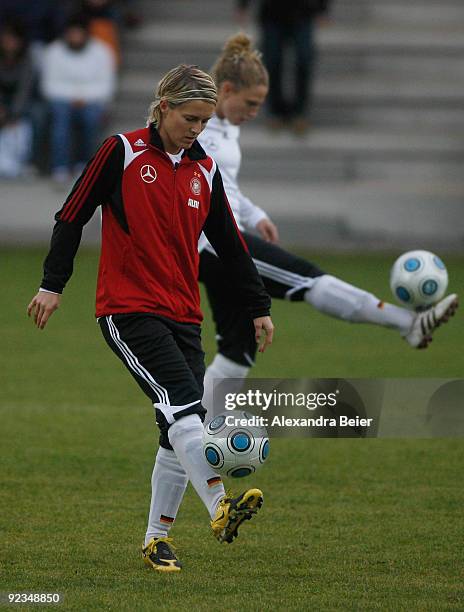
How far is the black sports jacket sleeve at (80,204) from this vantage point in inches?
196

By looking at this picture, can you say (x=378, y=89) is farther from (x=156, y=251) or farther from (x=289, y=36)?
(x=156, y=251)

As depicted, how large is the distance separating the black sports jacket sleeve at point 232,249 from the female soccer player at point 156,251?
113mm

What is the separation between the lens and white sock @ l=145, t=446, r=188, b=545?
5152 mm

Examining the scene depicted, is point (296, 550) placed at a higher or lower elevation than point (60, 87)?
higher

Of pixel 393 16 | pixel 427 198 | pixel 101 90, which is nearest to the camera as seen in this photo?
pixel 427 198

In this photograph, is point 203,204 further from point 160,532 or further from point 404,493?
point 404,493

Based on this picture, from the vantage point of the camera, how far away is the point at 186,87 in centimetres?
495

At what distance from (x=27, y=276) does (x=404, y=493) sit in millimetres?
8207

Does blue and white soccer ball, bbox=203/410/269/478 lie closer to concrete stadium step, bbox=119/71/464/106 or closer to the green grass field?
the green grass field

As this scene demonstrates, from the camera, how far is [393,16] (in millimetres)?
20719

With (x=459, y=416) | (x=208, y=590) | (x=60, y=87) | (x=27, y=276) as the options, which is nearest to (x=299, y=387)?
(x=459, y=416)

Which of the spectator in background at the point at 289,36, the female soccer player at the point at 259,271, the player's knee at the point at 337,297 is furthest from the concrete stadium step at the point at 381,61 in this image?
the player's knee at the point at 337,297

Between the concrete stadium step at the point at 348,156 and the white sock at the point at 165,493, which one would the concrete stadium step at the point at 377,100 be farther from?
the white sock at the point at 165,493

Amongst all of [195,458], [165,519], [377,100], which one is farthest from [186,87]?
[377,100]
